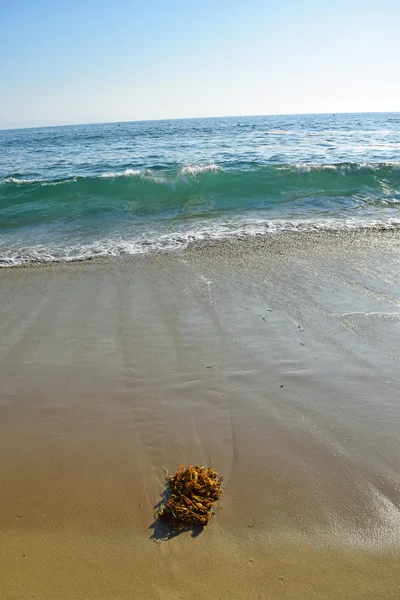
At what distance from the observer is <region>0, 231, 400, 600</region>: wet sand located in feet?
6.95

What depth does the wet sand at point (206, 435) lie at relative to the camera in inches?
83.4

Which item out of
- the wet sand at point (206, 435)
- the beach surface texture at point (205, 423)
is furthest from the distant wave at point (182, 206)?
the wet sand at point (206, 435)

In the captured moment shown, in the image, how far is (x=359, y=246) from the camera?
24.0 feet

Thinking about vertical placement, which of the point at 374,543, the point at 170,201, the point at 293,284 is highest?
the point at 170,201

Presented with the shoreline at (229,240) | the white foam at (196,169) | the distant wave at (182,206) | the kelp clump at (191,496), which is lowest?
the kelp clump at (191,496)

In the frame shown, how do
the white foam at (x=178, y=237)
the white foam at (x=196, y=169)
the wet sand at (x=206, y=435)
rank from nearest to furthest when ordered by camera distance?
the wet sand at (x=206, y=435) < the white foam at (x=178, y=237) < the white foam at (x=196, y=169)

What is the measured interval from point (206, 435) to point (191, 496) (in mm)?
626

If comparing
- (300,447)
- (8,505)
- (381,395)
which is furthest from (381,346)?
(8,505)

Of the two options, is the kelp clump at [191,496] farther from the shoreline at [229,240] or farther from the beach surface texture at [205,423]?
the shoreline at [229,240]

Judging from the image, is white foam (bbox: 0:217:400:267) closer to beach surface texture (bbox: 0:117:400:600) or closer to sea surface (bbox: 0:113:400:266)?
sea surface (bbox: 0:113:400:266)

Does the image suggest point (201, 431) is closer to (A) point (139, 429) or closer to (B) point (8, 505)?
(A) point (139, 429)

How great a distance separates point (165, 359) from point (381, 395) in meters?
1.94

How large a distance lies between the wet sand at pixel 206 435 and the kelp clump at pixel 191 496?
0.25 feet

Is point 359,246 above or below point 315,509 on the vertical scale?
above
